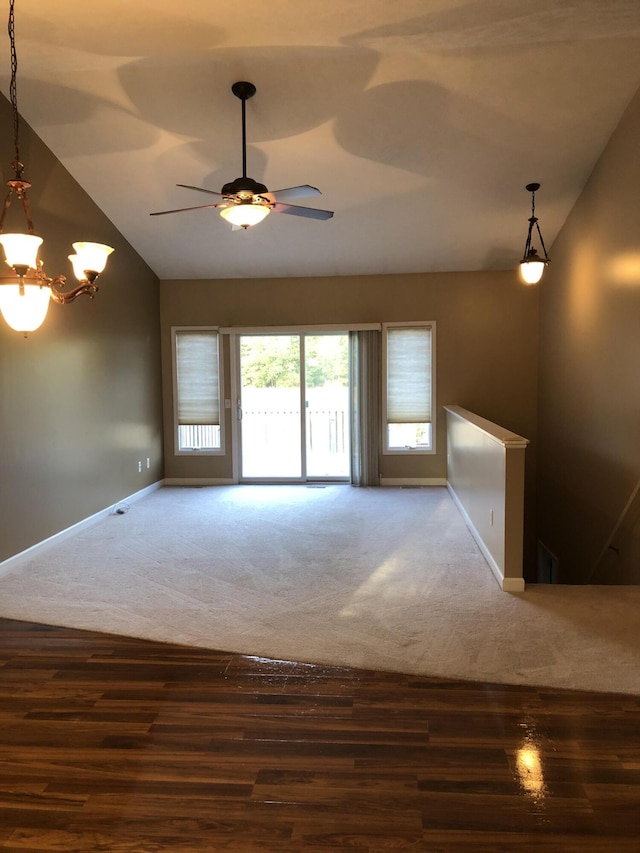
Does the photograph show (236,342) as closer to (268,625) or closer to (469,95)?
(469,95)

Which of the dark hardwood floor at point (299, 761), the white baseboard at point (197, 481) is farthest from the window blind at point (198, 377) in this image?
the dark hardwood floor at point (299, 761)

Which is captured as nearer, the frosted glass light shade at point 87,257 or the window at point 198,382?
the frosted glass light shade at point 87,257

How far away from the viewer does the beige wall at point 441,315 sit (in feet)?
22.8

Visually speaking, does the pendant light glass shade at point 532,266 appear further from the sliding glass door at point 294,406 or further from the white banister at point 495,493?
the sliding glass door at point 294,406

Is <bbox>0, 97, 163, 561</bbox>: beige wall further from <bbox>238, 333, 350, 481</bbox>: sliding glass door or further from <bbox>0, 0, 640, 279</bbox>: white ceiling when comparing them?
<bbox>238, 333, 350, 481</bbox>: sliding glass door

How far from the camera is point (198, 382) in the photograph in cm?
735

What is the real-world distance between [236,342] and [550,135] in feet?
13.8

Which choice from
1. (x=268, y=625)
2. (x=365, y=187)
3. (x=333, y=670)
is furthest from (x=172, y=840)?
(x=365, y=187)

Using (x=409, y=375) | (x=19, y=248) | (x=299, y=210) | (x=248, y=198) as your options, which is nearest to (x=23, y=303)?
(x=19, y=248)

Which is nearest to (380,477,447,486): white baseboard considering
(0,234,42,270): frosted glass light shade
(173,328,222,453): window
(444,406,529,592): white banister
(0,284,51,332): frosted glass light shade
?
(444,406,529,592): white banister

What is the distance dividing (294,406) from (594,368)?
3.60 m

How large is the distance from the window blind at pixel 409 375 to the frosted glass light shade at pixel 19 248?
5.17m

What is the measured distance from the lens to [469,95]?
416 cm

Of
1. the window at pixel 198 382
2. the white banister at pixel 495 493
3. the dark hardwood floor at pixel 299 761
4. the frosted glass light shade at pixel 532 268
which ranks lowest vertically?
the dark hardwood floor at pixel 299 761
